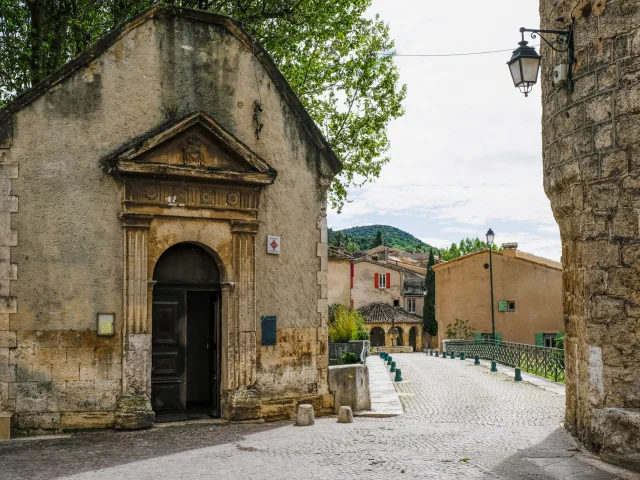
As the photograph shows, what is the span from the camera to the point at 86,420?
33.8ft

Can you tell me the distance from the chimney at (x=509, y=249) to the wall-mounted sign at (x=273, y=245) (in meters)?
32.6

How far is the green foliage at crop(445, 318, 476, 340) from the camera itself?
A: 43.7m

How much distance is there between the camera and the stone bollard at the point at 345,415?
11.2 meters

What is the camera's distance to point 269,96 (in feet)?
39.9

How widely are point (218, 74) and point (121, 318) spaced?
167 inches

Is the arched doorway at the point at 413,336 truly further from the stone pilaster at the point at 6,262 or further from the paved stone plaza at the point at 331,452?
the stone pilaster at the point at 6,262

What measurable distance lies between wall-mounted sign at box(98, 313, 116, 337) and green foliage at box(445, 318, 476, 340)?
35.6 metres

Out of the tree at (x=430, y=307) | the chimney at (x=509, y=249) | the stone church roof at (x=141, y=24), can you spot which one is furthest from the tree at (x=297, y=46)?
the tree at (x=430, y=307)

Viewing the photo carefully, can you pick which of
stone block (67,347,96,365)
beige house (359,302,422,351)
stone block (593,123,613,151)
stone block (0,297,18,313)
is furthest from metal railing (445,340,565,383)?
beige house (359,302,422,351)

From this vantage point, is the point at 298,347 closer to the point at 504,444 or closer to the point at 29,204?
the point at 504,444

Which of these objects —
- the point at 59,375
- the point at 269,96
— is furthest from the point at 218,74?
the point at 59,375

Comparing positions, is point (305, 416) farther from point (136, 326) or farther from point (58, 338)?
point (58, 338)

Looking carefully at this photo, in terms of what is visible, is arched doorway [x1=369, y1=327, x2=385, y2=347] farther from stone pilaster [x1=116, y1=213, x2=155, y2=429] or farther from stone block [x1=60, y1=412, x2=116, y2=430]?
stone block [x1=60, y1=412, x2=116, y2=430]

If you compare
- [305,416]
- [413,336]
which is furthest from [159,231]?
[413,336]
